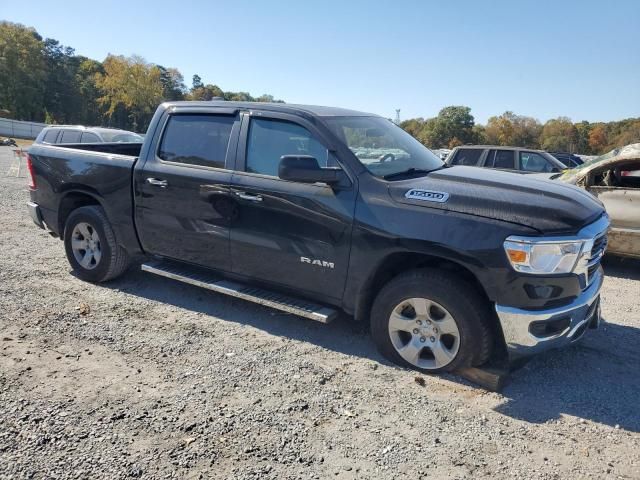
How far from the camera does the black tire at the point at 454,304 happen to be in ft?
11.2

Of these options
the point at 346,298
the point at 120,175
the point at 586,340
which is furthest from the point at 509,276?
the point at 120,175

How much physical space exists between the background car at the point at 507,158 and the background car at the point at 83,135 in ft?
31.0

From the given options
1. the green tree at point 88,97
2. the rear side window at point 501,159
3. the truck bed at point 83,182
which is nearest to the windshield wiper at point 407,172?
the truck bed at point 83,182

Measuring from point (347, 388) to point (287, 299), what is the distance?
1.05 m

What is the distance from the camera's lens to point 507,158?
41.3 feet

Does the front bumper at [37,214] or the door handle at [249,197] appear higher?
the door handle at [249,197]

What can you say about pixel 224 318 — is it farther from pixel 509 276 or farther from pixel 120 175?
pixel 509 276

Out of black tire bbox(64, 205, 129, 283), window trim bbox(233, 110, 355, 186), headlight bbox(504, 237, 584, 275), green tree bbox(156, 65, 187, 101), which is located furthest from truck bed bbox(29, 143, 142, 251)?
green tree bbox(156, 65, 187, 101)

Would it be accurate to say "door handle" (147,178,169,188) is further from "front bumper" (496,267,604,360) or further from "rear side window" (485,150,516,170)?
"rear side window" (485,150,516,170)

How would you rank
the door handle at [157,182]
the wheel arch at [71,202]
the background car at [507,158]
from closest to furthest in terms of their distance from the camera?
the door handle at [157,182]
the wheel arch at [71,202]
the background car at [507,158]

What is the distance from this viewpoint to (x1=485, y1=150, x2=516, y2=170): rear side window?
41.1 feet

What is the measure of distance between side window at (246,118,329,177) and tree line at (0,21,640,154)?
208 ft

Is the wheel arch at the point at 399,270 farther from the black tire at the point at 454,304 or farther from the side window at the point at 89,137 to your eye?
the side window at the point at 89,137

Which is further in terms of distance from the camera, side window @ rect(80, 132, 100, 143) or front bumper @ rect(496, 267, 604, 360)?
side window @ rect(80, 132, 100, 143)
